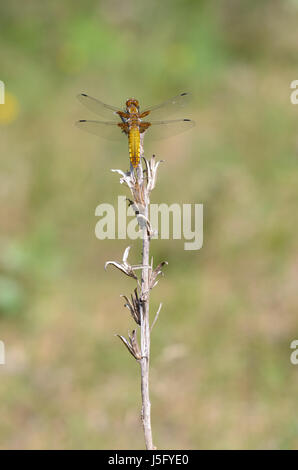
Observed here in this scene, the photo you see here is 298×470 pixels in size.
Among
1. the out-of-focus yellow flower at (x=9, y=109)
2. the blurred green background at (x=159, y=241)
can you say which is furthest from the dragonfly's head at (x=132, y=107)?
the out-of-focus yellow flower at (x=9, y=109)

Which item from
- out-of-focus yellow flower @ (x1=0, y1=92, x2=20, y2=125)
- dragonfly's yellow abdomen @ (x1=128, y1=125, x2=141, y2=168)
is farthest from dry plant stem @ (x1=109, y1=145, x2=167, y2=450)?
out-of-focus yellow flower @ (x1=0, y1=92, x2=20, y2=125)

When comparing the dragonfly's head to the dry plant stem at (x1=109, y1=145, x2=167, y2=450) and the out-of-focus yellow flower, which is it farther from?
the out-of-focus yellow flower

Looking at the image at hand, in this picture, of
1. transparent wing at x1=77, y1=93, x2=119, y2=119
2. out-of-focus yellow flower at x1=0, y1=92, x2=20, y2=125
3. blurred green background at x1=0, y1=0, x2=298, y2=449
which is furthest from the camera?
out-of-focus yellow flower at x1=0, y1=92, x2=20, y2=125

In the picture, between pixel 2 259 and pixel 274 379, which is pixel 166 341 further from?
pixel 2 259
